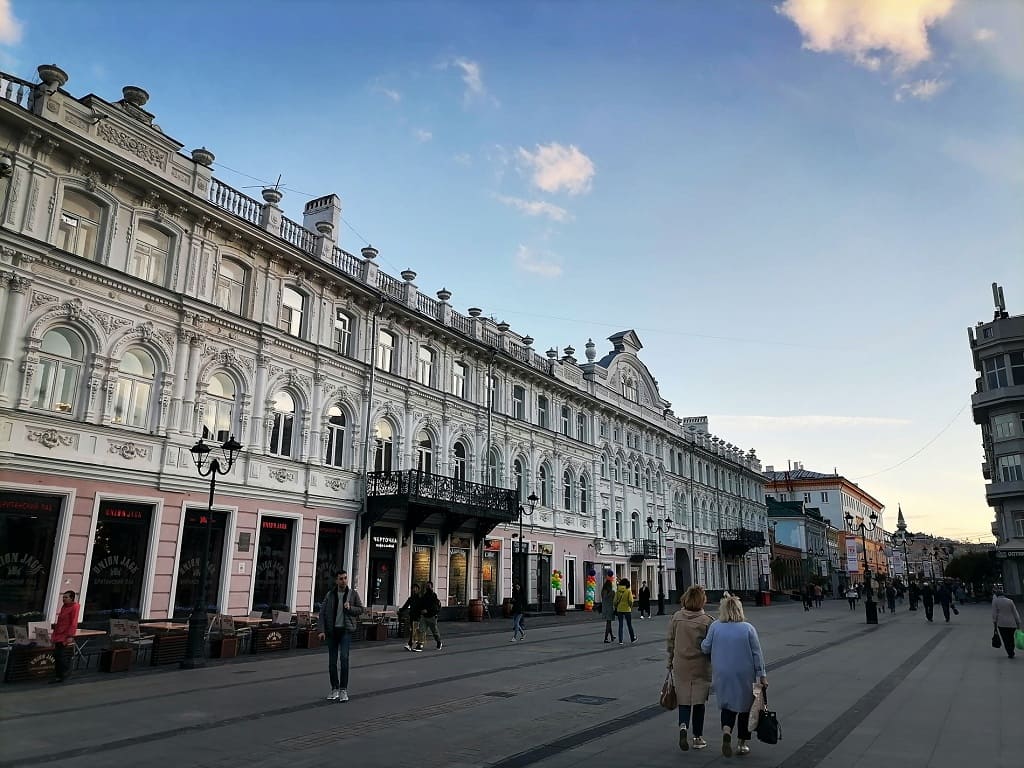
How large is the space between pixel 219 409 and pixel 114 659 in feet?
29.7

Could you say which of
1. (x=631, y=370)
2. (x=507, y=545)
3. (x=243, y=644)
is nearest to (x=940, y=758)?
(x=243, y=644)

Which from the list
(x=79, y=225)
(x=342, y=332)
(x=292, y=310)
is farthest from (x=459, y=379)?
(x=79, y=225)

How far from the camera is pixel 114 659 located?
14.2 metres

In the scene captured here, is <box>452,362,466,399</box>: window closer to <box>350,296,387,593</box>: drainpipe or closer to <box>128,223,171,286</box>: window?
<box>350,296,387,593</box>: drainpipe

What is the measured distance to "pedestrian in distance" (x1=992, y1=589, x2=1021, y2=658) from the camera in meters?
17.1

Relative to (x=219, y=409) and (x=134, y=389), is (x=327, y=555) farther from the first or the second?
(x=134, y=389)

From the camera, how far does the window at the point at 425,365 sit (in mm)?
30175

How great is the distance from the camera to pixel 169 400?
20.2 meters

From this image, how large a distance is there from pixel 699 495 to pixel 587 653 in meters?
43.0

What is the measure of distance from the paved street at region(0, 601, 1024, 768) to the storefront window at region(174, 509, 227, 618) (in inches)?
193

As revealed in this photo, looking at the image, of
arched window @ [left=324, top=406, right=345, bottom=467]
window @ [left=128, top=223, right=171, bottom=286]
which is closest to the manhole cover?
arched window @ [left=324, top=406, right=345, bottom=467]

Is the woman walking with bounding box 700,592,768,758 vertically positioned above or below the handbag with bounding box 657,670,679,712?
above

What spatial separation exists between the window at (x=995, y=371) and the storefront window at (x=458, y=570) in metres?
39.9

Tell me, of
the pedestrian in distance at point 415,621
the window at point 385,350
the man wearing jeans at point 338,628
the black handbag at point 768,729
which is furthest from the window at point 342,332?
the black handbag at point 768,729
